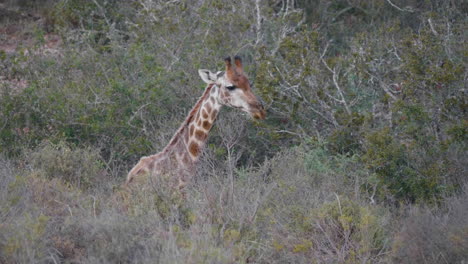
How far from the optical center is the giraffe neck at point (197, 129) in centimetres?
793

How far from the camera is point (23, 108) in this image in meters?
9.29

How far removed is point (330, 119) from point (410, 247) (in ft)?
11.3

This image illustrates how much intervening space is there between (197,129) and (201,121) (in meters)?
0.11

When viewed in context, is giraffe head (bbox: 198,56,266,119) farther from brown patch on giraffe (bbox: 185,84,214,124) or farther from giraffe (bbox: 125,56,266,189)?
brown patch on giraffe (bbox: 185,84,214,124)

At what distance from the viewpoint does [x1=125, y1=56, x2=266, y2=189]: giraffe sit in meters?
7.74

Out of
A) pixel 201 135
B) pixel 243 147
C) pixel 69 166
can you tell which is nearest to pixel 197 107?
pixel 201 135

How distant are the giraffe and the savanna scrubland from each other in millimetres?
216

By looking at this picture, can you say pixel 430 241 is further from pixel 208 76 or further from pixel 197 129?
pixel 208 76

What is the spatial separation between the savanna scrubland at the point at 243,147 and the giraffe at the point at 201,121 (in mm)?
216

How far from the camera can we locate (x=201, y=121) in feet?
26.2

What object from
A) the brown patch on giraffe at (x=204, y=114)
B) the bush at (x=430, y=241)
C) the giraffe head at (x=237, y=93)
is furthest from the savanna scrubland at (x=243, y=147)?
the brown patch on giraffe at (x=204, y=114)

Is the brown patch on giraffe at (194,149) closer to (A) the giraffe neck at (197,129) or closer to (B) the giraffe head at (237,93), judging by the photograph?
(A) the giraffe neck at (197,129)

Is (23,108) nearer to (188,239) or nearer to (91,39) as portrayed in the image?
(91,39)

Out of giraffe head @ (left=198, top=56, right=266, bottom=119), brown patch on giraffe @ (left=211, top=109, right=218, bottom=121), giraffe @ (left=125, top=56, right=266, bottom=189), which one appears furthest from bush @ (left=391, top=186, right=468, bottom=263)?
brown patch on giraffe @ (left=211, top=109, right=218, bottom=121)
